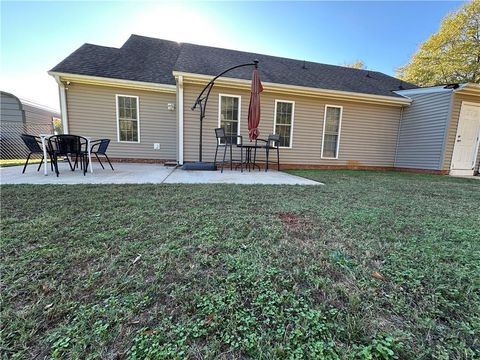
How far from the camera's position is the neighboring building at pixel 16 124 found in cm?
845

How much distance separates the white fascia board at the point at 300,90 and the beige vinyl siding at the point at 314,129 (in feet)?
0.51

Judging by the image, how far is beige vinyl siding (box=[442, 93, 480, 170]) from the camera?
6418 mm

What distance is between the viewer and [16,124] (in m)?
8.88

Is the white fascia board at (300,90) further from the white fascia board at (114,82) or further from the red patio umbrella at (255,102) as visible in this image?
the white fascia board at (114,82)

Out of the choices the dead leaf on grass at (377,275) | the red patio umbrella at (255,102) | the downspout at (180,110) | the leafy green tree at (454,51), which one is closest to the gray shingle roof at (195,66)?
the downspout at (180,110)

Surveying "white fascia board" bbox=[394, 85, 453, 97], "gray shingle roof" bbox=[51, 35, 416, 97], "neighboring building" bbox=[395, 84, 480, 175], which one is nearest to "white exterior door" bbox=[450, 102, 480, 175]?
"neighboring building" bbox=[395, 84, 480, 175]

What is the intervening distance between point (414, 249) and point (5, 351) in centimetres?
231

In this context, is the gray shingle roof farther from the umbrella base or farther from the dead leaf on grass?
the dead leaf on grass

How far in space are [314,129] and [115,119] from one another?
6175 millimetres

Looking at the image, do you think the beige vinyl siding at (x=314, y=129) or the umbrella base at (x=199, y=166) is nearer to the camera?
the umbrella base at (x=199, y=166)

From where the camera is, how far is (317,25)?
9.50 meters

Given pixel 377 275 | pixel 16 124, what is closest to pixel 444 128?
pixel 377 275

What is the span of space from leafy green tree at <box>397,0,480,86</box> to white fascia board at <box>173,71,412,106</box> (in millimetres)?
10600

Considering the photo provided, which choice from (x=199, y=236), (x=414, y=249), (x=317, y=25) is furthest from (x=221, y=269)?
(x=317, y=25)
